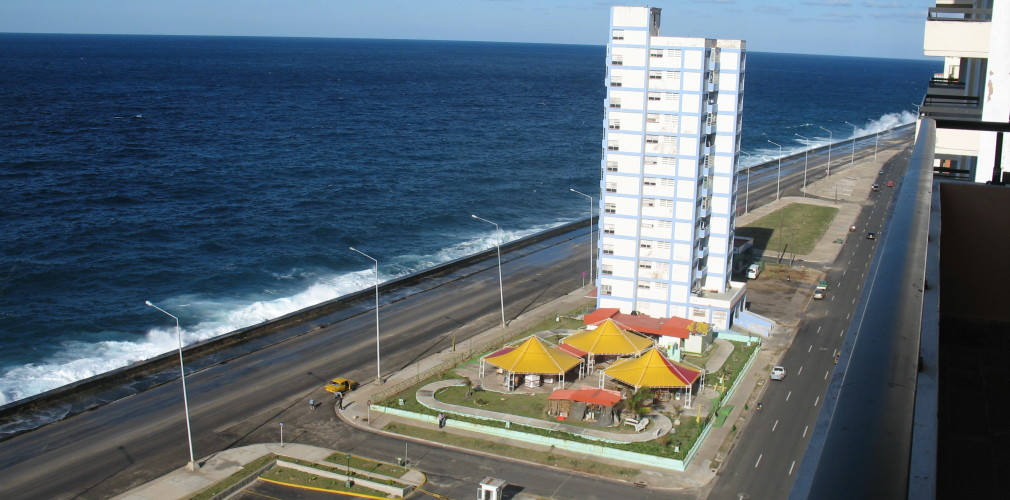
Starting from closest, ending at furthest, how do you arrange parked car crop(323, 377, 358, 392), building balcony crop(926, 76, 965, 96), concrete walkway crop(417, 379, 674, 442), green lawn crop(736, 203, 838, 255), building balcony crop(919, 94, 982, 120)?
building balcony crop(919, 94, 982, 120), building balcony crop(926, 76, 965, 96), concrete walkway crop(417, 379, 674, 442), parked car crop(323, 377, 358, 392), green lawn crop(736, 203, 838, 255)

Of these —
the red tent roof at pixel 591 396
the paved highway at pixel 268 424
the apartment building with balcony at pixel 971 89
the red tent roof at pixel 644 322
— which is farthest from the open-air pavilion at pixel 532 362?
the apartment building with balcony at pixel 971 89

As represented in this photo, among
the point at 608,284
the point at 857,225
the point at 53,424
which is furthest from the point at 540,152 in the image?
the point at 53,424

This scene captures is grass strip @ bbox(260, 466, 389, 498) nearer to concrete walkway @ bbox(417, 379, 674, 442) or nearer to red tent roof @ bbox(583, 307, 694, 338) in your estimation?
concrete walkway @ bbox(417, 379, 674, 442)

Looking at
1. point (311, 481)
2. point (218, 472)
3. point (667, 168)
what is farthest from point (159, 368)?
point (667, 168)

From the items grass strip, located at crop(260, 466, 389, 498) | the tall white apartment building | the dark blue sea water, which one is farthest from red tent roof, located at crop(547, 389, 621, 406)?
the dark blue sea water

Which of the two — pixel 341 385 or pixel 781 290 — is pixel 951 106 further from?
pixel 781 290

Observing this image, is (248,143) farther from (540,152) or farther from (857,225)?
(857,225)
